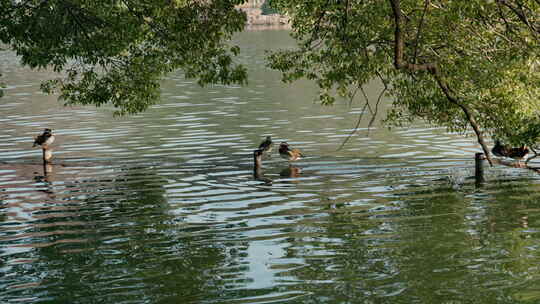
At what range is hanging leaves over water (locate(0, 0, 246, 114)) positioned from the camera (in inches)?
923

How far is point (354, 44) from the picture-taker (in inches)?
855

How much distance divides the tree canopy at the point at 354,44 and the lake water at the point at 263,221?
319cm

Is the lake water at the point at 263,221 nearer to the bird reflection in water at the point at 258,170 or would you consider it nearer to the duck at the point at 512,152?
the bird reflection in water at the point at 258,170

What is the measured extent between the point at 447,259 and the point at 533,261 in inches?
79.8

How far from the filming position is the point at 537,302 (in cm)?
1539

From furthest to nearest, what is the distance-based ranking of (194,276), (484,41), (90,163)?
1. (90,163)
2. (484,41)
3. (194,276)

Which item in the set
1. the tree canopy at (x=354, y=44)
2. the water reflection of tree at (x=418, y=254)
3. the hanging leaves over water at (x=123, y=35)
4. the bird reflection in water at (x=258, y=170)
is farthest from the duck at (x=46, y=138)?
the water reflection of tree at (x=418, y=254)

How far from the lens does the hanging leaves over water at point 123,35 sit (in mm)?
23438

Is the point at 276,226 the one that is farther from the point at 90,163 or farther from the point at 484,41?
the point at 90,163

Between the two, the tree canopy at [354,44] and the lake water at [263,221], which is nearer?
the lake water at [263,221]

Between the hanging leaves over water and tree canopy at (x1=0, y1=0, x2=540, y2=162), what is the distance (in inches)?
1.5

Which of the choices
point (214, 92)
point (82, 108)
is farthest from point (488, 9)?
point (214, 92)

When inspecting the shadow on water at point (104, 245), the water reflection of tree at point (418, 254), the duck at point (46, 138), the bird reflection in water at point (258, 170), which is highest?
the duck at point (46, 138)

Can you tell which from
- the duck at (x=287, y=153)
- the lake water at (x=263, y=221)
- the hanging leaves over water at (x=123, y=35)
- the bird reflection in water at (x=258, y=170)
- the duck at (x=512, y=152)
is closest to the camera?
the lake water at (x=263, y=221)
